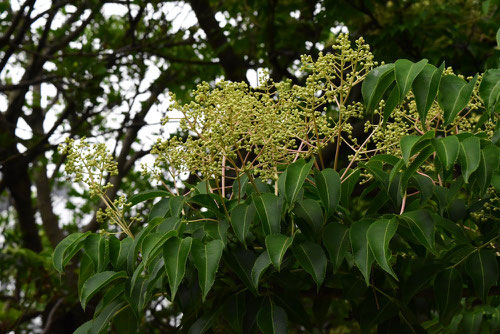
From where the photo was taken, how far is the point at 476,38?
4355mm

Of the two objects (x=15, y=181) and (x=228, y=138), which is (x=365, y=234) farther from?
(x=15, y=181)

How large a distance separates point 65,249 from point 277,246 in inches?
22.4

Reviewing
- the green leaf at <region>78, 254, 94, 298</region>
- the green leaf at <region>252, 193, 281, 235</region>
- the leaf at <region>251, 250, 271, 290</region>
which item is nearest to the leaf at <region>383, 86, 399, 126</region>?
the green leaf at <region>252, 193, 281, 235</region>

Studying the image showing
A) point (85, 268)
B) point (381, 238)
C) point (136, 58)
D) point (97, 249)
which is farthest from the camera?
point (136, 58)

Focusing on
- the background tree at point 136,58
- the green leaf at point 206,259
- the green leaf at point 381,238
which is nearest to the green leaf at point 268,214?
the green leaf at point 206,259

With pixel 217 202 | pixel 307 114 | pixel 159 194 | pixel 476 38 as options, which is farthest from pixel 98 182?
pixel 476 38

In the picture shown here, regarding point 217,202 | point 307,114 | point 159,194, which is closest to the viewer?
point 307,114

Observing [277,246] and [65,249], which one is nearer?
[277,246]

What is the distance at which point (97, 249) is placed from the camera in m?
1.64

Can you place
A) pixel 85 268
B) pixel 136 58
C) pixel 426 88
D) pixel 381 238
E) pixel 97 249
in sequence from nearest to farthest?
1. pixel 381 238
2. pixel 426 88
3. pixel 97 249
4. pixel 85 268
5. pixel 136 58

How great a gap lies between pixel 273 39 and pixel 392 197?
2.99 metres

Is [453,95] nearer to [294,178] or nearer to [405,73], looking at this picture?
[405,73]

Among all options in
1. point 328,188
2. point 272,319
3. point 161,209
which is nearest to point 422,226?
point 328,188

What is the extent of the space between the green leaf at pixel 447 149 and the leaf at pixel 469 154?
0.03 m
